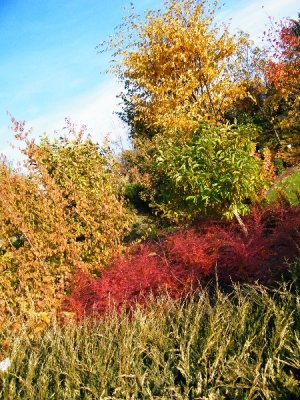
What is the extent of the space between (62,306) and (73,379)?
2896 millimetres

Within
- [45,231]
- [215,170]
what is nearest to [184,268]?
[215,170]

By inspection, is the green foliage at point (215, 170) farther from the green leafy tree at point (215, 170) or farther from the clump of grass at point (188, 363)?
the clump of grass at point (188, 363)

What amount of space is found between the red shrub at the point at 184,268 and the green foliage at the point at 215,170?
3.16 ft

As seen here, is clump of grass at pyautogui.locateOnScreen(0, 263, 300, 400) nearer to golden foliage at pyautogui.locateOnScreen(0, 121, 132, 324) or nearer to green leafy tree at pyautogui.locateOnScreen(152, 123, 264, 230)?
golden foliage at pyautogui.locateOnScreen(0, 121, 132, 324)

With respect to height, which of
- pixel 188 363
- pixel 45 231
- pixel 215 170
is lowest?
pixel 188 363

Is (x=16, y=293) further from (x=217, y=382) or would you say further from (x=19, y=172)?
(x=217, y=382)

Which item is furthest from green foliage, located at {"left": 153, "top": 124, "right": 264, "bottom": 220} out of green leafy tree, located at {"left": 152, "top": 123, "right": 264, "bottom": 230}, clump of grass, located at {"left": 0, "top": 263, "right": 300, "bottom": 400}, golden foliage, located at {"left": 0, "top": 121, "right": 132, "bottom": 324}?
clump of grass, located at {"left": 0, "top": 263, "right": 300, "bottom": 400}

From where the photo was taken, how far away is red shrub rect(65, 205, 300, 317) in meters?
5.39

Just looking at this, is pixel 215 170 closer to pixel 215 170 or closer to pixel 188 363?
pixel 215 170

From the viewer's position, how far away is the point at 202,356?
3.08 meters

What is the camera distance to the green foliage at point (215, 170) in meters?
6.95

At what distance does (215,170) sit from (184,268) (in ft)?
6.47

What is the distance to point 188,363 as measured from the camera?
3076 millimetres

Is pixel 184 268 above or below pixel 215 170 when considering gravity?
below
